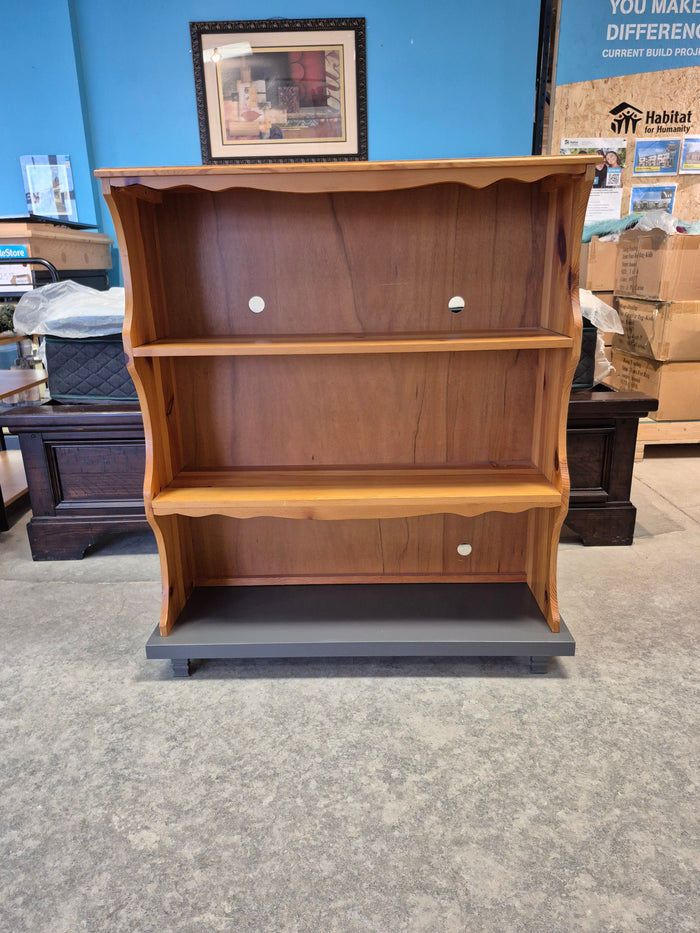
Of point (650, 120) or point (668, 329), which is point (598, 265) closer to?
point (668, 329)

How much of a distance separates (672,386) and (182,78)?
3.28 m

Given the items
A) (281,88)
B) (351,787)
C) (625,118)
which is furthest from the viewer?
(625,118)

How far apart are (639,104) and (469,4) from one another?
1150mm

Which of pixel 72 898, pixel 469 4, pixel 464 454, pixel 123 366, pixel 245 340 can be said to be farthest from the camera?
pixel 469 4

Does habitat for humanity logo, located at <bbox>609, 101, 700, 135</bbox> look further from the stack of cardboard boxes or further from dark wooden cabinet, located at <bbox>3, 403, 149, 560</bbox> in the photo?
dark wooden cabinet, located at <bbox>3, 403, 149, 560</bbox>

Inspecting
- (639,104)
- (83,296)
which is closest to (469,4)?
(639,104)

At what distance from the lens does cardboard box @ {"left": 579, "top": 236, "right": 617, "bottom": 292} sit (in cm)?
383

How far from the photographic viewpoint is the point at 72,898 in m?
1.19

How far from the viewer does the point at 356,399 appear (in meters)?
1.93

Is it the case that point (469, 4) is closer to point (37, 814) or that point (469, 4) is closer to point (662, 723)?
point (662, 723)

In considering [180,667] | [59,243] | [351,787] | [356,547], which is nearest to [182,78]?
[59,243]

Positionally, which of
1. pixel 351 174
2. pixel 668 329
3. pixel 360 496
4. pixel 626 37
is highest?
pixel 626 37

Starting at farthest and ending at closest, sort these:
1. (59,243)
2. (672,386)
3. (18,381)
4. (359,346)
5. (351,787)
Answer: (59,243), (672,386), (18,381), (359,346), (351,787)

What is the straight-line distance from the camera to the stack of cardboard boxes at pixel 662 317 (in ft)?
11.0
